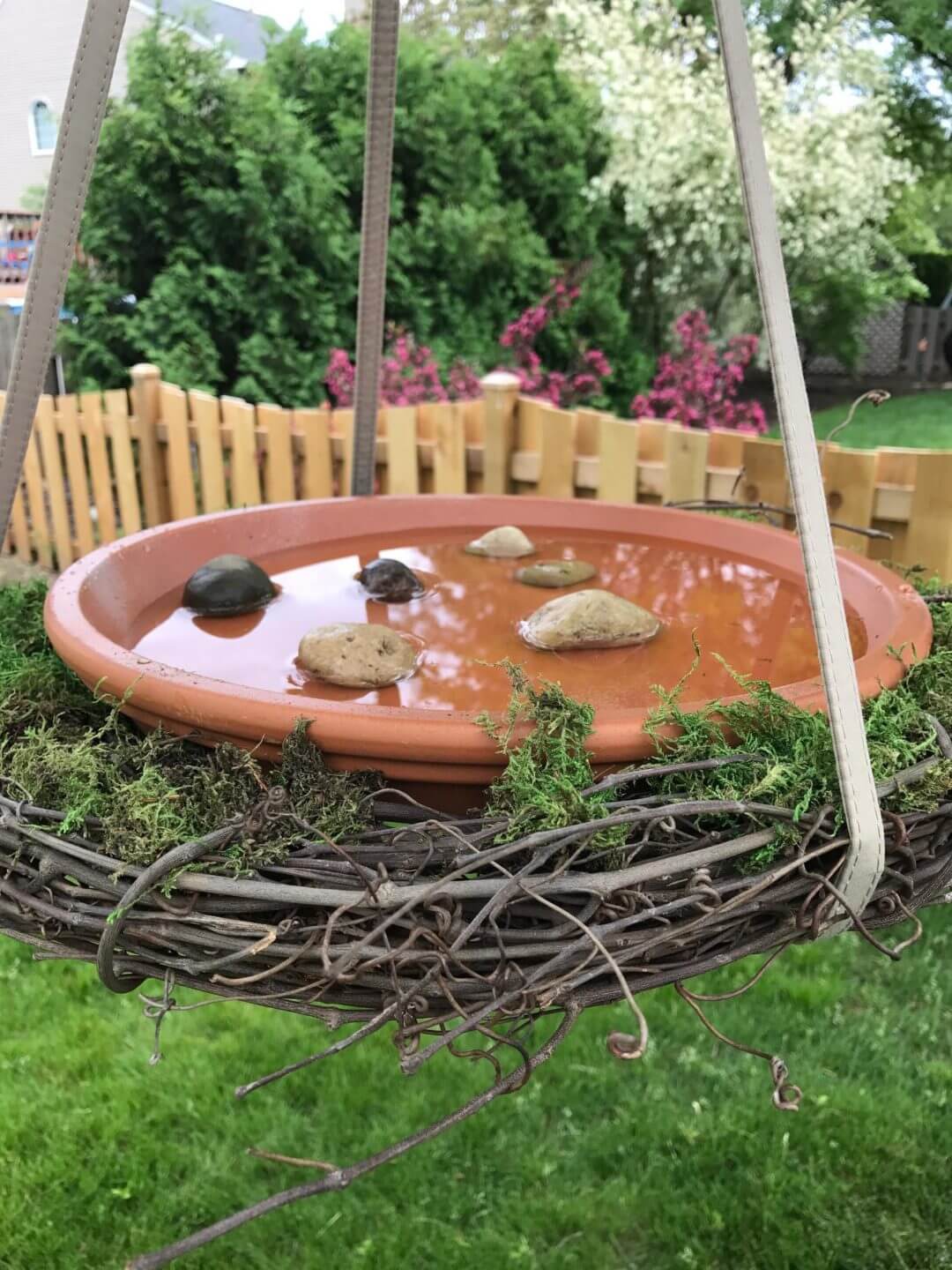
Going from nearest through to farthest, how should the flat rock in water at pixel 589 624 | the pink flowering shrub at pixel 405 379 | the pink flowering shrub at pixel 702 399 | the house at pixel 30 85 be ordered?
the flat rock in water at pixel 589 624
the house at pixel 30 85
the pink flowering shrub at pixel 405 379
the pink flowering shrub at pixel 702 399

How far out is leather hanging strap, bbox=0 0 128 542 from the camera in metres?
0.95

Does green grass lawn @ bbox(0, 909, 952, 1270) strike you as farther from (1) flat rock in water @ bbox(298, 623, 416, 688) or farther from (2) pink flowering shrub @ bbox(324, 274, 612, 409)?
(2) pink flowering shrub @ bbox(324, 274, 612, 409)

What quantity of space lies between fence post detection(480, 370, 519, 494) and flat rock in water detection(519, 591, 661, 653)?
81.6 inches

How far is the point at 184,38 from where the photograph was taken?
201 inches

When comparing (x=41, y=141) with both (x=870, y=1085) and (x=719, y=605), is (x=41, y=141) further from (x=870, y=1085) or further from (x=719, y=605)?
(x=870, y=1085)

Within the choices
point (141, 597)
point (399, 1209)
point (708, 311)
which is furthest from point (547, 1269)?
point (708, 311)

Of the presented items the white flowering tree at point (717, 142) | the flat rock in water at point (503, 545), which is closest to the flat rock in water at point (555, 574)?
the flat rock in water at point (503, 545)

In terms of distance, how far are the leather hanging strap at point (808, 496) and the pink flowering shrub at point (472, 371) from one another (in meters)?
3.50

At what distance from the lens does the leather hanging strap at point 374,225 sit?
57.1 inches

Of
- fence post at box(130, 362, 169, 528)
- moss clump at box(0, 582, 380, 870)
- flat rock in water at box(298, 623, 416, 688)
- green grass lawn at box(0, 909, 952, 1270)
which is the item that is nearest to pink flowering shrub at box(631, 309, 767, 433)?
fence post at box(130, 362, 169, 528)

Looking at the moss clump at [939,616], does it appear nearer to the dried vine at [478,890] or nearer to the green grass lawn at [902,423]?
the dried vine at [478,890]

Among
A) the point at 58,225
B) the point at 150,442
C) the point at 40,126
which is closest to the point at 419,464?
the point at 150,442

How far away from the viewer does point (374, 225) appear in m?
1.65

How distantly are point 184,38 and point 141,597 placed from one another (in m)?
4.81
